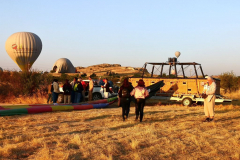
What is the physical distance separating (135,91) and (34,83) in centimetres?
1311

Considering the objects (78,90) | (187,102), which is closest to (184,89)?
(187,102)

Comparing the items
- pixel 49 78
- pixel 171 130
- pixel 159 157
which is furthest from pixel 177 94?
pixel 159 157

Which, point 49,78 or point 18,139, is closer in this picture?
point 18,139

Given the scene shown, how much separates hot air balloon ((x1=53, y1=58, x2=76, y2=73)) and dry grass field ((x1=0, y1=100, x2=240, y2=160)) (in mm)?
69811

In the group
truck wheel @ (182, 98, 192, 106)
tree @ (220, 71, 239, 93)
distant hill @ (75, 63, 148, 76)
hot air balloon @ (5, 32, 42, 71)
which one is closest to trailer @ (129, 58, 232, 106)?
truck wheel @ (182, 98, 192, 106)

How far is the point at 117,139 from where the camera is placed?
8.43 m

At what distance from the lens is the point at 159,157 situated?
6.62 metres

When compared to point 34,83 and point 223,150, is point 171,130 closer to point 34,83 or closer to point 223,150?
point 223,150

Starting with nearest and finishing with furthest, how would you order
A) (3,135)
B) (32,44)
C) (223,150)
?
(223,150) → (3,135) → (32,44)

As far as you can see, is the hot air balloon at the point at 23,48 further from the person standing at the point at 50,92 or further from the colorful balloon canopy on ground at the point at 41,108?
the colorful balloon canopy on ground at the point at 41,108

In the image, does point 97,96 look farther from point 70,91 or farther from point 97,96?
point 70,91

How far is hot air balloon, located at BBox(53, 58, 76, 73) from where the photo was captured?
8096 centimetres

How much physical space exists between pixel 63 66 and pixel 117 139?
245 ft

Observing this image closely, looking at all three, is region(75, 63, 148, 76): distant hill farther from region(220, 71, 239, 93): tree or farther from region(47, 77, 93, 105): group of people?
region(47, 77, 93, 105): group of people
